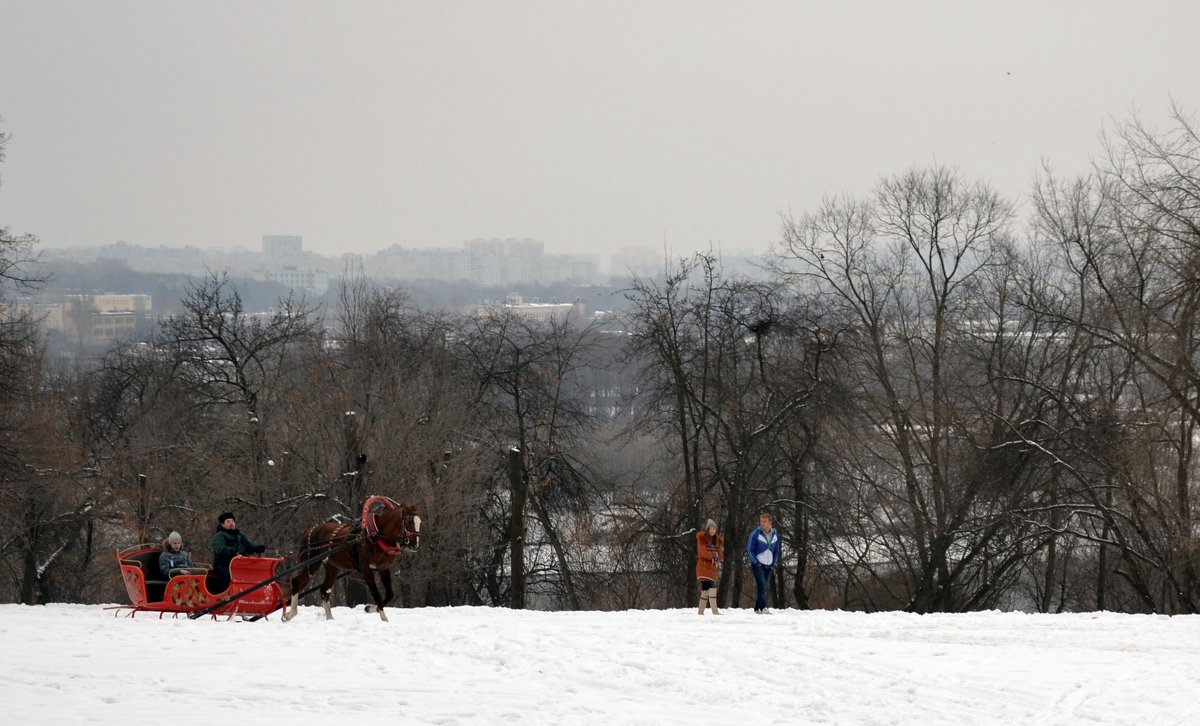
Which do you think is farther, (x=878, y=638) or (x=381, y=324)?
(x=381, y=324)

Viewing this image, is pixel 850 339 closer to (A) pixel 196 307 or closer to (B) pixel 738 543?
(B) pixel 738 543

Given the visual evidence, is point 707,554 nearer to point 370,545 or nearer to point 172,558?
point 370,545

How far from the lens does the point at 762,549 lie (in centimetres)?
2245

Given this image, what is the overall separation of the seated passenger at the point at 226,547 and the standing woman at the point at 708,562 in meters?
7.20

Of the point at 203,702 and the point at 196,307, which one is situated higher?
the point at 196,307

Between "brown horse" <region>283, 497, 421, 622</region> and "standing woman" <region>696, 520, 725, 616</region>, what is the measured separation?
5134 millimetres

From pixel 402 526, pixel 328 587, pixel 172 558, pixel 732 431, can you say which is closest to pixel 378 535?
pixel 402 526

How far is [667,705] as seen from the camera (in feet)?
42.8

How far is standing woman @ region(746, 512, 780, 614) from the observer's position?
2222 cm

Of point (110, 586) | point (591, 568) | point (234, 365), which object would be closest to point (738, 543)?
point (591, 568)

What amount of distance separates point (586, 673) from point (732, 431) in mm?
25456

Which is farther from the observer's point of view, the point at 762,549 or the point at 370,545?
the point at 762,549

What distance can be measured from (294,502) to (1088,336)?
20.9 m

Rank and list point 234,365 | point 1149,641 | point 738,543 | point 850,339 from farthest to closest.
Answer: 1. point 234,365
2. point 850,339
3. point 738,543
4. point 1149,641
